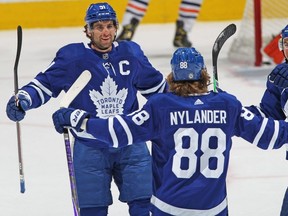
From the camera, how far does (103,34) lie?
141 inches

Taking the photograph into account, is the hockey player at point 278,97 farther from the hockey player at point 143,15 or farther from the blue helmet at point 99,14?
the hockey player at point 143,15

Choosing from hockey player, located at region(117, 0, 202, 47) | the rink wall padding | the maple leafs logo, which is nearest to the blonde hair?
the maple leafs logo

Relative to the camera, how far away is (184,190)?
2951mm

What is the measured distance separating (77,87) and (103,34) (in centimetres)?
40

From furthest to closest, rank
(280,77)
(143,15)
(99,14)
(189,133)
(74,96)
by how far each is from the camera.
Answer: (143,15)
(99,14)
(280,77)
(74,96)
(189,133)

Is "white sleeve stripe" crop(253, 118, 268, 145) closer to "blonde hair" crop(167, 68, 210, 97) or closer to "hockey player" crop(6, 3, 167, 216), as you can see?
"blonde hair" crop(167, 68, 210, 97)

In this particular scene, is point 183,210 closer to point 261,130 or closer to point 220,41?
point 261,130

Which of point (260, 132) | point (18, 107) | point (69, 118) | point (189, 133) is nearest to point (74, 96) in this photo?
point (69, 118)

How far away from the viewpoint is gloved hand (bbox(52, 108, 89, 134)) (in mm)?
3021

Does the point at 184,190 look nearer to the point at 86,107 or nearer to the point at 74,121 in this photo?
the point at 74,121

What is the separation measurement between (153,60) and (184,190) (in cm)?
489

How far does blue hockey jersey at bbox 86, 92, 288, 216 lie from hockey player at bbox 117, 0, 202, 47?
4925mm

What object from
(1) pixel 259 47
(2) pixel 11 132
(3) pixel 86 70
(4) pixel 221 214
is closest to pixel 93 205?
(3) pixel 86 70

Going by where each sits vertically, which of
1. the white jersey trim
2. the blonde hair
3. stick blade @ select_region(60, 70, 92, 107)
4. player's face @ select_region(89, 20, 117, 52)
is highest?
player's face @ select_region(89, 20, 117, 52)
